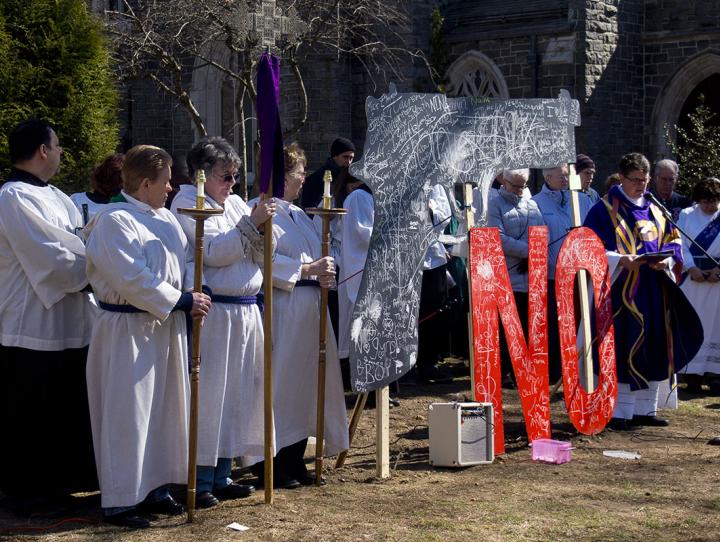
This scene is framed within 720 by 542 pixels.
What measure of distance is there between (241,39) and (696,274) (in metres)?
8.20

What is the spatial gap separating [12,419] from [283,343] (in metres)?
1.52

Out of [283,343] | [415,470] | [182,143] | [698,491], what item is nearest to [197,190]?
[283,343]

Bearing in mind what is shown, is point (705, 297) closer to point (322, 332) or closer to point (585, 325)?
point (585, 325)

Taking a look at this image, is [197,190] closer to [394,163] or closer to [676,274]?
[394,163]

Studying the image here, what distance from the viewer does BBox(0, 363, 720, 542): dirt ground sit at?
5.87m

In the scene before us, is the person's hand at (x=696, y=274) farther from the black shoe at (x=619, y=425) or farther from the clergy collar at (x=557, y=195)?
the black shoe at (x=619, y=425)

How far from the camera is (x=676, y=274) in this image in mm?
9578

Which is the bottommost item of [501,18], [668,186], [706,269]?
[706,269]

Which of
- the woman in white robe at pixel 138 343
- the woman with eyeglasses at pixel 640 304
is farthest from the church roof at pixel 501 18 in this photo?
the woman in white robe at pixel 138 343

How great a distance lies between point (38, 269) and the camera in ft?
20.7

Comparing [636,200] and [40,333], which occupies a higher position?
[636,200]

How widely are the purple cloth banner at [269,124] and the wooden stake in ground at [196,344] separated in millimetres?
469

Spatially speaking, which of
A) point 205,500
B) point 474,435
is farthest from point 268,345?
point 474,435

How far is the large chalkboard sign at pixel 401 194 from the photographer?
23.8 feet
